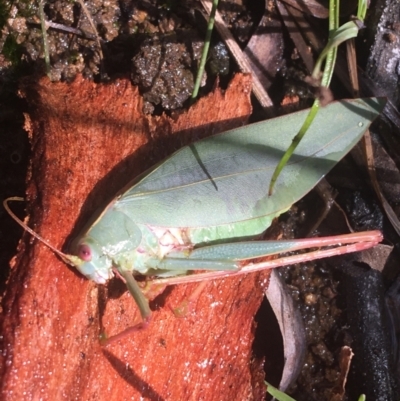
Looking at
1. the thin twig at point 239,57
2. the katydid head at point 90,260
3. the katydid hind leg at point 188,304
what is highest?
the thin twig at point 239,57

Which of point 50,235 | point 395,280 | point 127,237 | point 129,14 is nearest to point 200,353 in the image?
point 127,237

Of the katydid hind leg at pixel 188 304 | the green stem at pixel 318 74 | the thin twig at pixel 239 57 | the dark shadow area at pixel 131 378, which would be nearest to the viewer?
the green stem at pixel 318 74

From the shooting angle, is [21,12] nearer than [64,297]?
No

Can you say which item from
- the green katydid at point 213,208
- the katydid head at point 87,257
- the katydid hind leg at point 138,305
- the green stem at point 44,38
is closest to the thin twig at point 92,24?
the green stem at point 44,38

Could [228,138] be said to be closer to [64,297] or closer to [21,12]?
[64,297]

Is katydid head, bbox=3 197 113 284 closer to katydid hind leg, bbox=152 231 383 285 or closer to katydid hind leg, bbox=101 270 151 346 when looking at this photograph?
katydid hind leg, bbox=101 270 151 346

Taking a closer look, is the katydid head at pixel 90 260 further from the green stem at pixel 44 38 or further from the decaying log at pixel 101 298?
the green stem at pixel 44 38

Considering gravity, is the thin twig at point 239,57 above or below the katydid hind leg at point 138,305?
above
